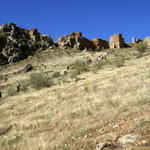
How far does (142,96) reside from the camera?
10766 millimetres

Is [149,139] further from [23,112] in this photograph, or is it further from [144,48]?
[144,48]

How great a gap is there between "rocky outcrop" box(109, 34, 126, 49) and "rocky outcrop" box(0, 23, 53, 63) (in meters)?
16.6

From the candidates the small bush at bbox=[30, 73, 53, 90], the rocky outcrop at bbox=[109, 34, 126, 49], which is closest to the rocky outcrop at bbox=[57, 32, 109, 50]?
the rocky outcrop at bbox=[109, 34, 126, 49]

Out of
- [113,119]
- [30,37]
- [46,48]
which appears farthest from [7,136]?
[30,37]

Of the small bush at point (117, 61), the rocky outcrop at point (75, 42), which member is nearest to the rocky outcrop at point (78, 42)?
the rocky outcrop at point (75, 42)

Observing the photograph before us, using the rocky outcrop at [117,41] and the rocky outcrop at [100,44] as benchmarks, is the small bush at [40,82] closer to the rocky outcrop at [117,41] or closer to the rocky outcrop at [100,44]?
the rocky outcrop at [100,44]

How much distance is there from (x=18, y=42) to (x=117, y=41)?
84.8ft

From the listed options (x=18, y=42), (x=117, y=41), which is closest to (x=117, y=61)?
(x=18, y=42)

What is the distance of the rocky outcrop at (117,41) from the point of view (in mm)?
76000

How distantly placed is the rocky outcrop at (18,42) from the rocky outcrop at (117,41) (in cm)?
1662

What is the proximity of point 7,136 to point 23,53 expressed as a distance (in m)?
58.0

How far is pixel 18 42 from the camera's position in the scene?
68250mm

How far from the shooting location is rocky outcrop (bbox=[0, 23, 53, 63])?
6481 centimetres

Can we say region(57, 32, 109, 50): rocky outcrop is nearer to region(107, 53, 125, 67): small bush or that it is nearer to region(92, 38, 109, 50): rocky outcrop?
region(92, 38, 109, 50): rocky outcrop
